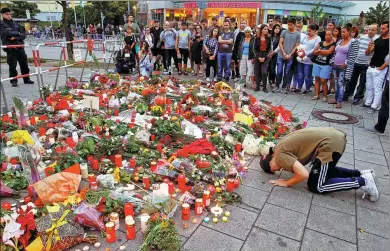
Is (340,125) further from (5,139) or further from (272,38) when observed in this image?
(5,139)

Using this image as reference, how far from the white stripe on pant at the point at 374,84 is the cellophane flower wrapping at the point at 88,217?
6605 millimetres

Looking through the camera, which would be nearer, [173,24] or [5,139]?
[5,139]

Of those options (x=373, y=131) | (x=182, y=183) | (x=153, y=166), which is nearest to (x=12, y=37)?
(x=153, y=166)

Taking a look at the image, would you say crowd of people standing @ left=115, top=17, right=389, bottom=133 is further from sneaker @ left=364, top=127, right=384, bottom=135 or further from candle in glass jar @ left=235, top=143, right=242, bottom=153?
candle in glass jar @ left=235, top=143, right=242, bottom=153

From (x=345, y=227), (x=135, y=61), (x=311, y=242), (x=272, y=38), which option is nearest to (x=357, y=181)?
(x=345, y=227)

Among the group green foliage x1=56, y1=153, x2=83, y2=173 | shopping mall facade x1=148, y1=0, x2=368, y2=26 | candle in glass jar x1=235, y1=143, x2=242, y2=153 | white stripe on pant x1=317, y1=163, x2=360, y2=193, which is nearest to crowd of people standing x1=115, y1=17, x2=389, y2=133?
candle in glass jar x1=235, y1=143, x2=242, y2=153

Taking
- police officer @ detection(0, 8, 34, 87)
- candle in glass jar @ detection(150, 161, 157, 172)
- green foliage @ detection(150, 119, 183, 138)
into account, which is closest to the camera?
candle in glass jar @ detection(150, 161, 157, 172)

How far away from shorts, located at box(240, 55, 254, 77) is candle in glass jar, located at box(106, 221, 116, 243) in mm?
6799

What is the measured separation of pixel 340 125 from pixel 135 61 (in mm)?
6788

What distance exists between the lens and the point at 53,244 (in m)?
2.49

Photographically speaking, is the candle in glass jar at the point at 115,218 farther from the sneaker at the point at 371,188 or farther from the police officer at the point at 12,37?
the police officer at the point at 12,37

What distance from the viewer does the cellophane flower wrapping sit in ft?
8.98

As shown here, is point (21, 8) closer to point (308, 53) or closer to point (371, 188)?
point (308, 53)

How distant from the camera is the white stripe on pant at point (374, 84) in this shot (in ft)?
22.1
